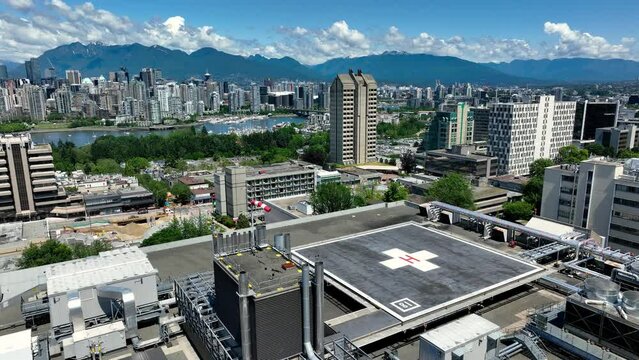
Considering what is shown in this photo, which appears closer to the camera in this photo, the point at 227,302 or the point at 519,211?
the point at 227,302

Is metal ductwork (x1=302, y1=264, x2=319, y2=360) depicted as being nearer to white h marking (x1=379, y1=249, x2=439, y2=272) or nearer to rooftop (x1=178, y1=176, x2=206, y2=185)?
white h marking (x1=379, y1=249, x2=439, y2=272)

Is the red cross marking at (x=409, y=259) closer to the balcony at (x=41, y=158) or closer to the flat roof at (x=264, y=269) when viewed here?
the flat roof at (x=264, y=269)

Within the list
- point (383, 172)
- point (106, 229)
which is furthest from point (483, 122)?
point (106, 229)

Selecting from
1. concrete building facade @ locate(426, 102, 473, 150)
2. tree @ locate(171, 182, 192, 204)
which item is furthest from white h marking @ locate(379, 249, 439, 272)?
concrete building facade @ locate(426, 102, 473, 150)

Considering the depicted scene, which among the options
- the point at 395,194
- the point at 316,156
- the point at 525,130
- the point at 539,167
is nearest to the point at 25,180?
the point at 395,194

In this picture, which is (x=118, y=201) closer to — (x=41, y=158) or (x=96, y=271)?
(x=41, y=158)

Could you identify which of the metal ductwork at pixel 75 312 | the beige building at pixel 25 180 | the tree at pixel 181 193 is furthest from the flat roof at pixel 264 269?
the beige building at pixel 25 180

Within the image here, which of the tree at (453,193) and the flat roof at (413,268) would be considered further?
the tree at (453,193)
